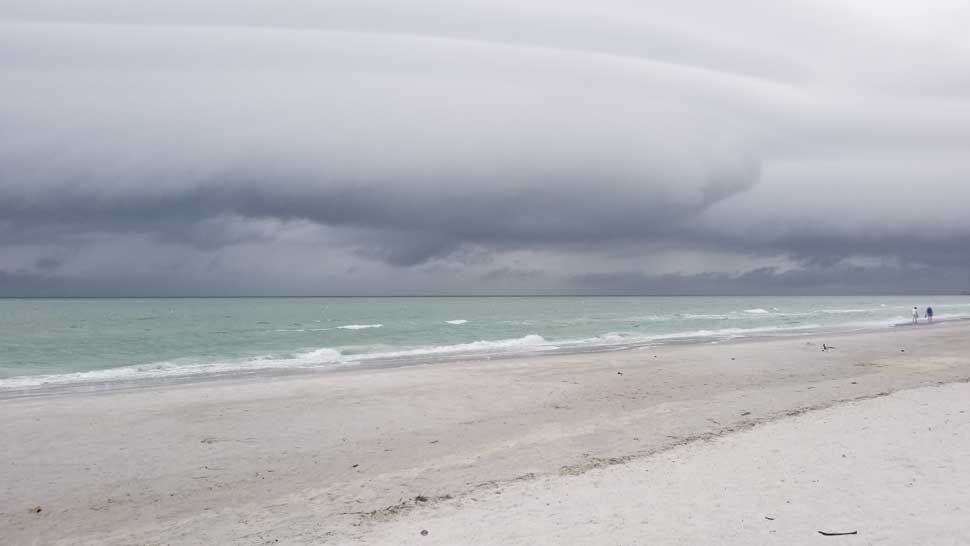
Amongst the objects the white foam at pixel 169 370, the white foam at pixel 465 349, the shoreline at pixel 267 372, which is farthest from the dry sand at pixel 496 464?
the white foam at pixel 465 349

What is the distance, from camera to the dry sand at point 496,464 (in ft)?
22.9

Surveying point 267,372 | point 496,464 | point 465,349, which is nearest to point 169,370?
point 267,372

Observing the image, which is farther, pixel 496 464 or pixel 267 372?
pixel 267 372

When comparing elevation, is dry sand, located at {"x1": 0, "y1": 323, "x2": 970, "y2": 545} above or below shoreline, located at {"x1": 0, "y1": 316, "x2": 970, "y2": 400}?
above

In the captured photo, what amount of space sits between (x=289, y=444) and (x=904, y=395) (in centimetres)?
1300

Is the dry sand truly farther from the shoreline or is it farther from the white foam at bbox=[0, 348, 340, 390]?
the white foam at bbox=[0, 348, 340, 390]

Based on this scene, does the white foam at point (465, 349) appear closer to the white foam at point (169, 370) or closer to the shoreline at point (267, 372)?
the shoreline at point (267, 372)

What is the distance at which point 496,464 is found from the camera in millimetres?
10102

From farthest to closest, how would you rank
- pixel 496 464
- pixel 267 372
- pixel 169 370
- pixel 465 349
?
1. pixel 465 349
2. pixel 169 370
3. pixel 267 372
4. pixel 496 464

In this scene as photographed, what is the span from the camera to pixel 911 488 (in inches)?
297

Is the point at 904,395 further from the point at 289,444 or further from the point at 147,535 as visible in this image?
the point at 147,535

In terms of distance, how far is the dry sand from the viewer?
699 centimetres

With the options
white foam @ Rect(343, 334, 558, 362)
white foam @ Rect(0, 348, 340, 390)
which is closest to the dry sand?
white foam @ Rect(0, 348, 340, 390)

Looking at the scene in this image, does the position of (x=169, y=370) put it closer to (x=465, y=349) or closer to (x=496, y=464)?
(x=465, y=349)
